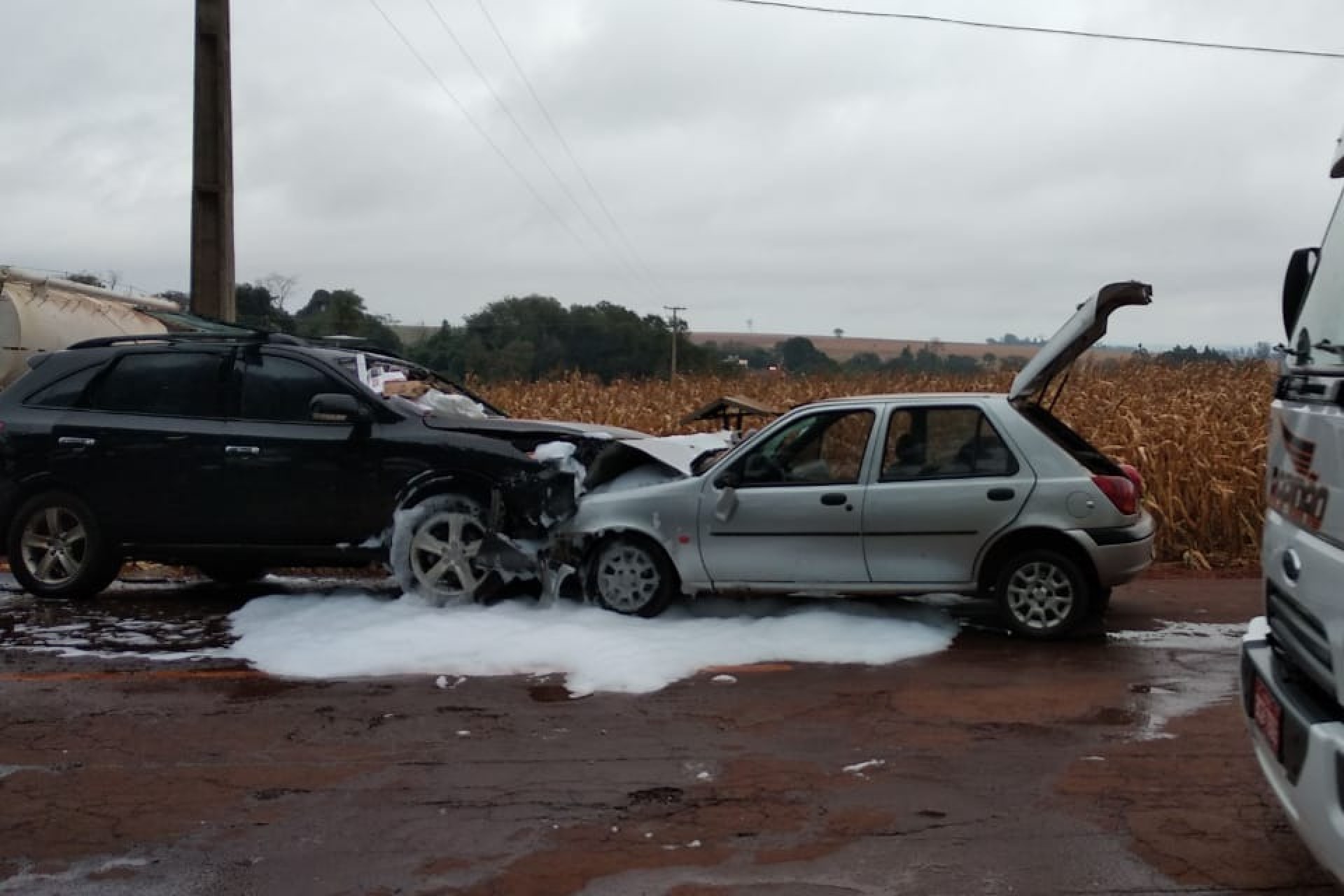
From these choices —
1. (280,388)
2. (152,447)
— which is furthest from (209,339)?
(152,447)

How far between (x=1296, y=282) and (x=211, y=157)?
10799 mm

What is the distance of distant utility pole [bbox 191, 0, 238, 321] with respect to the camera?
39.7ft

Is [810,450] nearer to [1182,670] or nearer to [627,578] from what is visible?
[627,578]

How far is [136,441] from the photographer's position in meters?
8.46

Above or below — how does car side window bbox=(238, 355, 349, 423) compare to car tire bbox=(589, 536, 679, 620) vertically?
above

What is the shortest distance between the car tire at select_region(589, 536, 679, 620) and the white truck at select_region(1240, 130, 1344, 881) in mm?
4218

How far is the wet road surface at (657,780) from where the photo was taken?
403 centimetres

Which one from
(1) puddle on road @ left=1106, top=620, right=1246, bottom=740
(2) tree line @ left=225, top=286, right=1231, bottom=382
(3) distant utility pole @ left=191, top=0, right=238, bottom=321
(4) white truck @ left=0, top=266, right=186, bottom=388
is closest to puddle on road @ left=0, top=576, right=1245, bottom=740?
(1) puddle on road @ left=1106, top=620, right=1246, bottom=740

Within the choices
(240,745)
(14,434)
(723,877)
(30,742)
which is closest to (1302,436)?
(723,877)

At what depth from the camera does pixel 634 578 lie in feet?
25.1

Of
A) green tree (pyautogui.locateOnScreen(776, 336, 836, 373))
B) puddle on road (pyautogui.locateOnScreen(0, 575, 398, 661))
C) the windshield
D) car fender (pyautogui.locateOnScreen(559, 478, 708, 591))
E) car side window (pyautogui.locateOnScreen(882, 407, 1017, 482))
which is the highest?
green tree (pyautogui.locateOnScreen(776, 336, 836, 373))

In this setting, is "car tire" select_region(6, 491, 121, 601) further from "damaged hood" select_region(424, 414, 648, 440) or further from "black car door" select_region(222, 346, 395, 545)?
"damaged hood" select_region(424, 414, 648, 440)

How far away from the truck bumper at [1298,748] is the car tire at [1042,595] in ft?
11.0

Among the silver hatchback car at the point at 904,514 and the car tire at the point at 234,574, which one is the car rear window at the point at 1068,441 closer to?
the silver hatchback car at the point at 904,514
